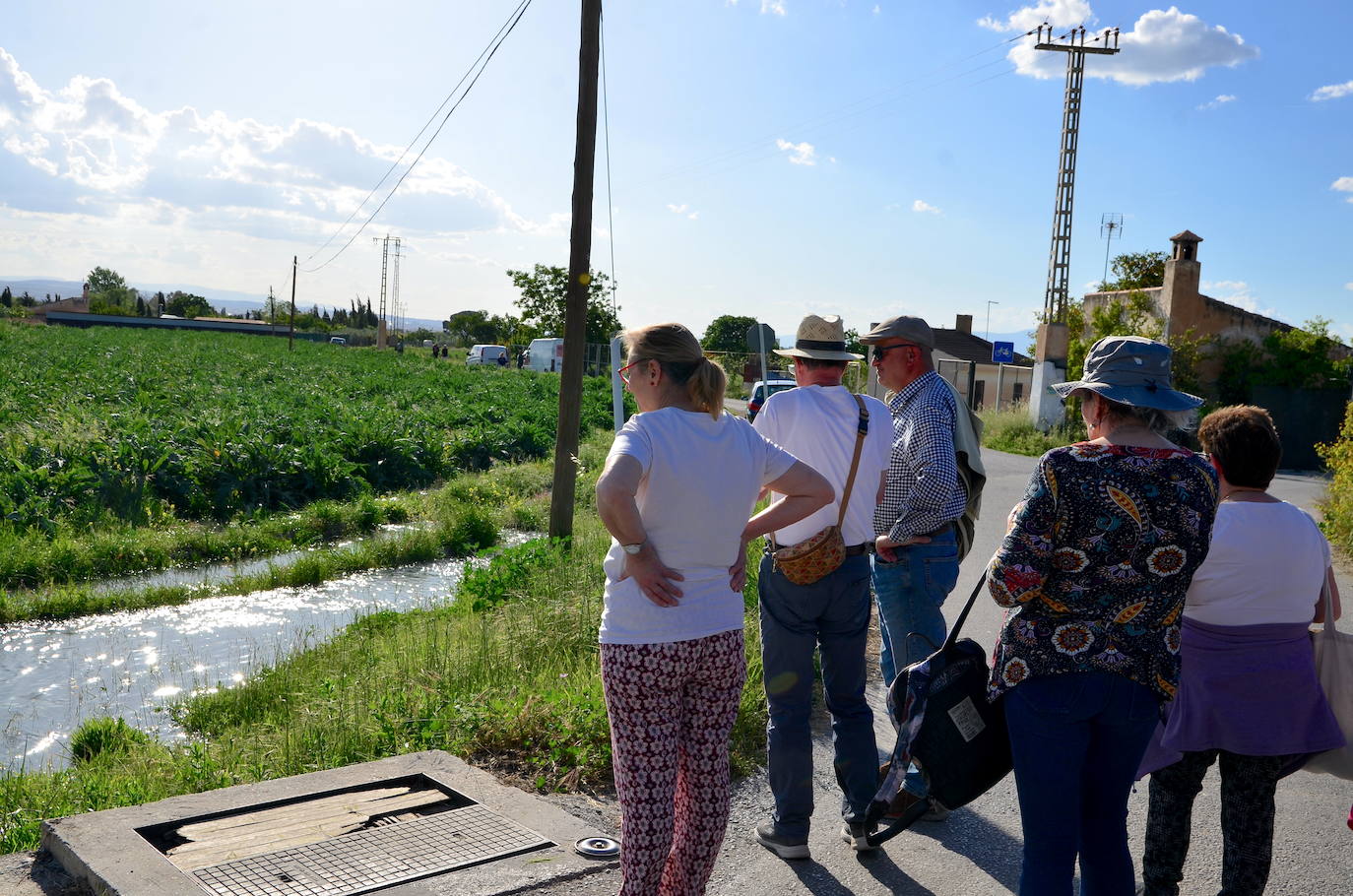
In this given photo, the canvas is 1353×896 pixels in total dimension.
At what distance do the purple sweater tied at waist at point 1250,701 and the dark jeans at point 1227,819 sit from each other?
0.30ft

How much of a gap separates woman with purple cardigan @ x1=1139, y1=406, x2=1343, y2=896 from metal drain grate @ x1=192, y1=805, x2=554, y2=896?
7.60ft

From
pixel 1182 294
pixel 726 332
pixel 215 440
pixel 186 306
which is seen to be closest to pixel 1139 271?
pixel 1182 294

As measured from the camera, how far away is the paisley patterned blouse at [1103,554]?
2662 mm

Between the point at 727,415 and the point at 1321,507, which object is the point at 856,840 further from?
the point at 1321,507

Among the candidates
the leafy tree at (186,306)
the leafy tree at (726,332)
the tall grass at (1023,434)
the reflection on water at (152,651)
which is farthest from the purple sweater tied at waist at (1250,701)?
the leafy tree at (186,306)

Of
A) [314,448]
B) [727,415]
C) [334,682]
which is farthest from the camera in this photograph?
[314,448]

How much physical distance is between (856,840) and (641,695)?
1590mm

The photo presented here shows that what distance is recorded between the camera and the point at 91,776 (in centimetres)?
511

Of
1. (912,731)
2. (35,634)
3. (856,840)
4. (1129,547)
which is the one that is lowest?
(35,634)

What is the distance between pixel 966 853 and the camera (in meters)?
4.11

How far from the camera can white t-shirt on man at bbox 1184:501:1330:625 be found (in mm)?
3303

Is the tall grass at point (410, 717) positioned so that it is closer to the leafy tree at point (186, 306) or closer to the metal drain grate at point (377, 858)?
the metal drain grate at point (377, 858)

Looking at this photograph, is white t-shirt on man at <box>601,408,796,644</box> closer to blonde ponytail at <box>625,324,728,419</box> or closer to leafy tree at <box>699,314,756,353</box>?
blonde ponytail at <box>625,324,728,419</box>

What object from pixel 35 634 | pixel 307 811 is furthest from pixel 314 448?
pixel 307 811
